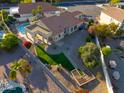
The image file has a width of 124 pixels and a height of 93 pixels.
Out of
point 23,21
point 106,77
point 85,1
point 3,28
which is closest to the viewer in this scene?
point 106,77

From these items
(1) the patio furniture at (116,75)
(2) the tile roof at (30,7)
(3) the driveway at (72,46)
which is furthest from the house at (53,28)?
(1) the patio furniture at (116,75)

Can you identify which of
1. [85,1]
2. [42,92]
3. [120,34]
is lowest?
[42,92]

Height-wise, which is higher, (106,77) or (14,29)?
(14,29)

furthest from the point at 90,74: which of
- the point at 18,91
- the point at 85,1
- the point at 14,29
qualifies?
the point at 85,1

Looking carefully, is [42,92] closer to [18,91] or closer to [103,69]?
[18,91]

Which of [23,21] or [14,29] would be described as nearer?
[14,29]

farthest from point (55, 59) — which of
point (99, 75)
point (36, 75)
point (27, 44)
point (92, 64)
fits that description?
point (99, 75)

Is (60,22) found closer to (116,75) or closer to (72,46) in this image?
(72,46)

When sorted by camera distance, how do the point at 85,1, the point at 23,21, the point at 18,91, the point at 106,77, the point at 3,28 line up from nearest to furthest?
the point at 18,91 → the point at 106,77 → the point at 3,28 → the point at 23,21 → the point at 85,1
